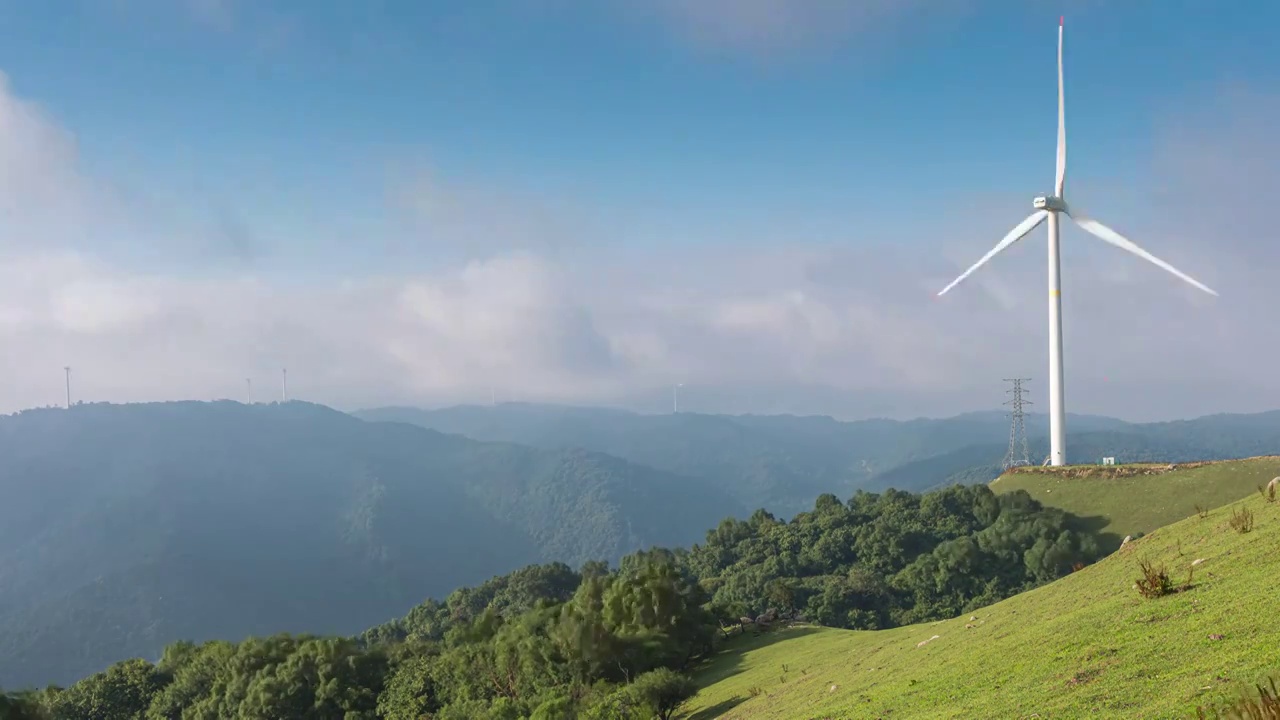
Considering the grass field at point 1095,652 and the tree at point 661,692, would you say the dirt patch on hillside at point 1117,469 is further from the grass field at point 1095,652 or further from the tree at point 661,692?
the tree at point 661,692

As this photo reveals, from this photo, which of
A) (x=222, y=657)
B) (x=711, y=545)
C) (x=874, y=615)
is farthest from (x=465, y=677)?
(x=711, y=545)

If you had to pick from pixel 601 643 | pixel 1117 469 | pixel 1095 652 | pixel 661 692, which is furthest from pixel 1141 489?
pixel 1095 652

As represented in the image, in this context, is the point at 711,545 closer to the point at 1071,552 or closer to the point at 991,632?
the point at 1071,552

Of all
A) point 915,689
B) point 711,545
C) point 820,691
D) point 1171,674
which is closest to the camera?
point 1171,674

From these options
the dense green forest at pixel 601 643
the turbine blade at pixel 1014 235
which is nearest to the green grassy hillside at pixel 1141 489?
the dense green forest at pixel 601 643

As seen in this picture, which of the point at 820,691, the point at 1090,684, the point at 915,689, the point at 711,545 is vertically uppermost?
the point at 1090,684

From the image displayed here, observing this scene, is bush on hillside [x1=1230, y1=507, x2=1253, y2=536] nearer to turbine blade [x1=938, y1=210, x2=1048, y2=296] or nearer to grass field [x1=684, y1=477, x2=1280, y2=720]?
grass field [x1=684, y1=477, x2=1280, y2=720]

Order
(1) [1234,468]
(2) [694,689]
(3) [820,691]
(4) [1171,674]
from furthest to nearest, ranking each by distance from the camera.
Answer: (1) [1234,468] → (2) [694,689] → (3) [820,691] → (4) [1171,674]
